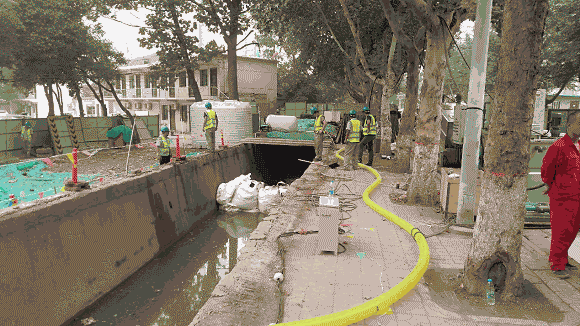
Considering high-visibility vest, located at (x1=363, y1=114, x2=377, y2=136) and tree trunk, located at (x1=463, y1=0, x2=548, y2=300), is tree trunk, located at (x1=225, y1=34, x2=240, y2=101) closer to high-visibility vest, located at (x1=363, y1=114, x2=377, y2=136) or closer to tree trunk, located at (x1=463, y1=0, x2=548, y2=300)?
high-visibility vest, located at (x1=363, y1=114, x2=377, y2=136)

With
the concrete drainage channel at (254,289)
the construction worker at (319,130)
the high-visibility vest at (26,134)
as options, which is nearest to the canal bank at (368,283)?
the concrete drainage channel at (254,289)

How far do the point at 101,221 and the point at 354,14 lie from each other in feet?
43.7

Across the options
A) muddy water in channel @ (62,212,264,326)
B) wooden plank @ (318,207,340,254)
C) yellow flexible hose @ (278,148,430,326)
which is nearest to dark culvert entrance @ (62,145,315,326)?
muddy water in channel @ (62,212,264,326)

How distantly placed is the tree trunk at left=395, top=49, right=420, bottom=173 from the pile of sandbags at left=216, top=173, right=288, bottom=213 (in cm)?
395

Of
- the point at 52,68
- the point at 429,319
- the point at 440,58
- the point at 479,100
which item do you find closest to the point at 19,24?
the point at 52,68

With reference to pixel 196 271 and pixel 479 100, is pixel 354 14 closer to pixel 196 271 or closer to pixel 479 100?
pixel 479 100

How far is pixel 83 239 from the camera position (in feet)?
21.9

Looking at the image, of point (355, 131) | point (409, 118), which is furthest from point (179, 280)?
point (409, 118)

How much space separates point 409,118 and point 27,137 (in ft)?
51.9

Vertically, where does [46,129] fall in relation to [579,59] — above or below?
below

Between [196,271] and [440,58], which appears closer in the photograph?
[440,58]

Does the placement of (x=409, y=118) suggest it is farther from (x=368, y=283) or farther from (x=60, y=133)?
(x=60, y=133)

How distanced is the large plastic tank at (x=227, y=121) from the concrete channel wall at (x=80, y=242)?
760 centimetres

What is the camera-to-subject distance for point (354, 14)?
16.2m
